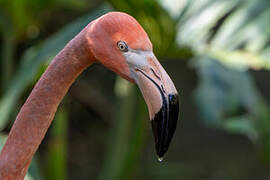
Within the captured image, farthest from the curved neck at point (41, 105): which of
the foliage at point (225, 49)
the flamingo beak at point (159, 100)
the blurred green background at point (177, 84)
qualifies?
the foliage at point (225, 49)

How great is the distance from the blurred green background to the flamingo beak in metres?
0.70

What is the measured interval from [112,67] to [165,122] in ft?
0.47

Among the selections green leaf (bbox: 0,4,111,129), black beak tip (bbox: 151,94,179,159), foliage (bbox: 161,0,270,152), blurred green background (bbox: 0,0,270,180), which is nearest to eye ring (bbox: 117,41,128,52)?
black beak tip (bbox: 151,94,179,159)

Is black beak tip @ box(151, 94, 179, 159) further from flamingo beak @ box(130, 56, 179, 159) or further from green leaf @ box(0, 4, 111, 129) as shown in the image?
green leaf @ box(0, 4, 111, 129)

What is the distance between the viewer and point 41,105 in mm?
1026

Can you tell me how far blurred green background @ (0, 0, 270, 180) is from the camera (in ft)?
6.33

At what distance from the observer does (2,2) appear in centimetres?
246

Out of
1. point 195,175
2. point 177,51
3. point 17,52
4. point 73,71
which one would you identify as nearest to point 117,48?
point 73,71

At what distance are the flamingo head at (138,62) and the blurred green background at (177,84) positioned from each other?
0.69 metres

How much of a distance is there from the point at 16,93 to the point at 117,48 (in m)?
1.07

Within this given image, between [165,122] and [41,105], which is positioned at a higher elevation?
[165,122]

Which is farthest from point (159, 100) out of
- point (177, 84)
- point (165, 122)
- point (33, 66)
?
point (177, 84)

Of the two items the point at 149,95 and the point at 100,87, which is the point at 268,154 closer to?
the point at 100,87

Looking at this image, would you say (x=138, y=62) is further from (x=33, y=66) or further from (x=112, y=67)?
(x=33, y=66)
